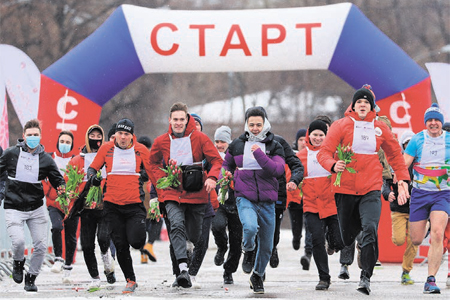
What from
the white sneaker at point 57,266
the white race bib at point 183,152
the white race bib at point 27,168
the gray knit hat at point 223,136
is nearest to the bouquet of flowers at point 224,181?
the white race bib at point 183,152

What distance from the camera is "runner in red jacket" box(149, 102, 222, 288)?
10.3 metres

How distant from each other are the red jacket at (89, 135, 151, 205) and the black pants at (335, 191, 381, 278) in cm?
217

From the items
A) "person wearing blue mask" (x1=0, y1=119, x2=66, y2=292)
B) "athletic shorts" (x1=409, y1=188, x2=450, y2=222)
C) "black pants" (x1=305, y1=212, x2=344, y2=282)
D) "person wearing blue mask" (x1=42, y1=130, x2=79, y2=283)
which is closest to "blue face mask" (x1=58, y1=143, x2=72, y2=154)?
"person wearing blue mask" (x1=42, y1=130, x2=79, y2=283)

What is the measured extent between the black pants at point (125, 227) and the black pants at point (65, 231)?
7.17 feet

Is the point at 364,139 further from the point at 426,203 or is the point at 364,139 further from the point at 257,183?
the point at 426,203

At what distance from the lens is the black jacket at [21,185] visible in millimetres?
11078

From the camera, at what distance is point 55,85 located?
14930 millimetres

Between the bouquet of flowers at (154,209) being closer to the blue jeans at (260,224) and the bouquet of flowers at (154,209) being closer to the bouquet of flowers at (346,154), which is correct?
the blue jeans at (260,224)

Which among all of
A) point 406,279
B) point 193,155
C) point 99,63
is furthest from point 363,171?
point 99,63

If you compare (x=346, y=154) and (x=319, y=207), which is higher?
(x=346, y=154)

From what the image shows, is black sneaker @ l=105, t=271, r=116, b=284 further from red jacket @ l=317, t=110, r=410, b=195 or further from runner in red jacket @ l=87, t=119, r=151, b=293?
red jacket @ l=317, t=110, r=410, b=195

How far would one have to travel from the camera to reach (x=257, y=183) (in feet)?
32.9

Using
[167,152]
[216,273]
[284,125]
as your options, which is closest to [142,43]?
[216,273]

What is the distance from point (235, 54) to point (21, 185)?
5.06m
